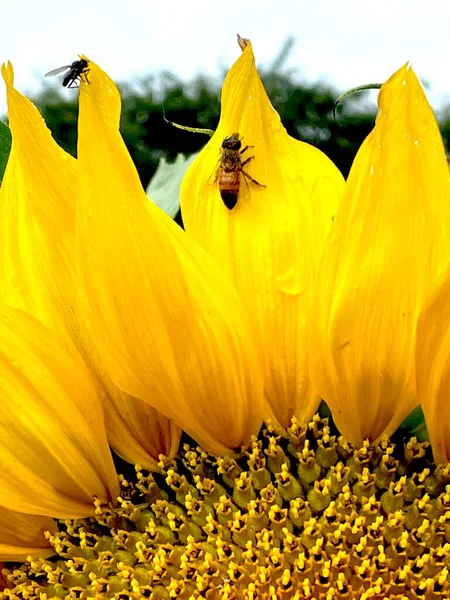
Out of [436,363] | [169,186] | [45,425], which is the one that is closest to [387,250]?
[436,363]

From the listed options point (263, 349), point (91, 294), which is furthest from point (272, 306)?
point (91, 294)

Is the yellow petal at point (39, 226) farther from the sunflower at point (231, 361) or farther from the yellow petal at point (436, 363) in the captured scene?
the yellow petal at point (436, 363)

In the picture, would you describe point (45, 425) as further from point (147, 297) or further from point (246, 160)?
point (246, 160)

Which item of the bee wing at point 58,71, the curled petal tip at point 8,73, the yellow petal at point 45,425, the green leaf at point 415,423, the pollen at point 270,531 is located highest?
the bee wing at point 58,71

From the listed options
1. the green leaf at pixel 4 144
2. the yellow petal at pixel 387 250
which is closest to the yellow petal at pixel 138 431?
the yellow petal at pixel 387 250

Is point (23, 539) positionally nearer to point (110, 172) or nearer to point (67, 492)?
point (67, 492)

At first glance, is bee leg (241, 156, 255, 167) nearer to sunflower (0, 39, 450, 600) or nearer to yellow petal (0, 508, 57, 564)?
sunflower (0, 39, 450, 600)
